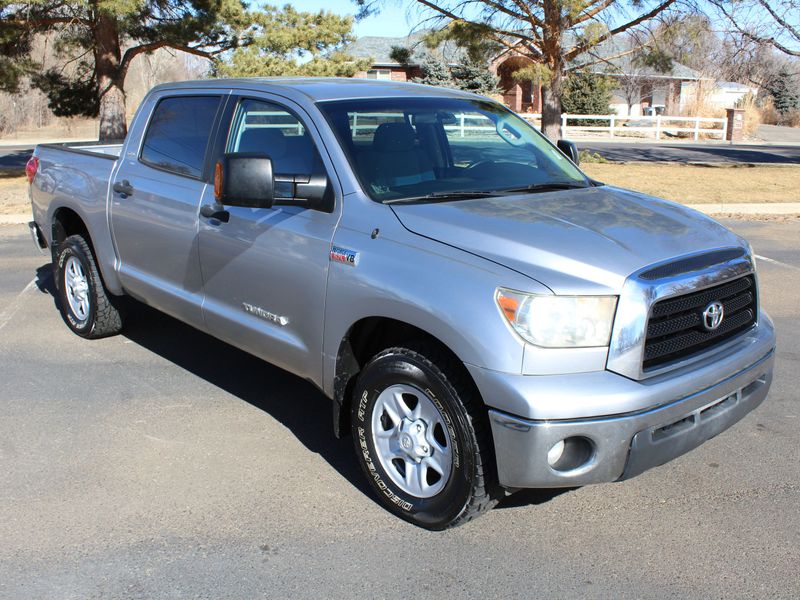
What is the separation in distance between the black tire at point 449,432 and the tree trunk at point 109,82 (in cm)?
1748

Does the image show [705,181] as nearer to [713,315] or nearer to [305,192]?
[713,315]

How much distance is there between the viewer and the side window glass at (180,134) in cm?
482

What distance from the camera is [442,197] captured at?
13.0 feet

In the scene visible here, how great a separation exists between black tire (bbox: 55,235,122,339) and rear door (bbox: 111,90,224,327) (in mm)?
Result: 585

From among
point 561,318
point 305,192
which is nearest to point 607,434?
point 561,318

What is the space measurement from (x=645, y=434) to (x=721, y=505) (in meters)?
0.95

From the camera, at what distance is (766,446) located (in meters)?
4.42

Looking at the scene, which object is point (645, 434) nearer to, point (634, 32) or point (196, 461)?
point (196, 461)

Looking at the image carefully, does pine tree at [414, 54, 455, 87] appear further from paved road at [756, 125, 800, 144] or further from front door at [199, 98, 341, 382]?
front door at [199, 98, 341, 382]

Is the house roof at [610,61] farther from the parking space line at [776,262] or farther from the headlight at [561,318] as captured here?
the headlight at [561,318]

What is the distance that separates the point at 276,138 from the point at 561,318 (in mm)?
2046

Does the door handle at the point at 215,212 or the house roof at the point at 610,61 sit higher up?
the house roof at the point at 610,61

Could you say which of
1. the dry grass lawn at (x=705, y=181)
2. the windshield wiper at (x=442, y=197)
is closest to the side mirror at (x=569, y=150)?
the windshield wiper at (x=442, y=197)

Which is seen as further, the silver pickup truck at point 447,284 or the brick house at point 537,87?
the brick house at point 537,87
